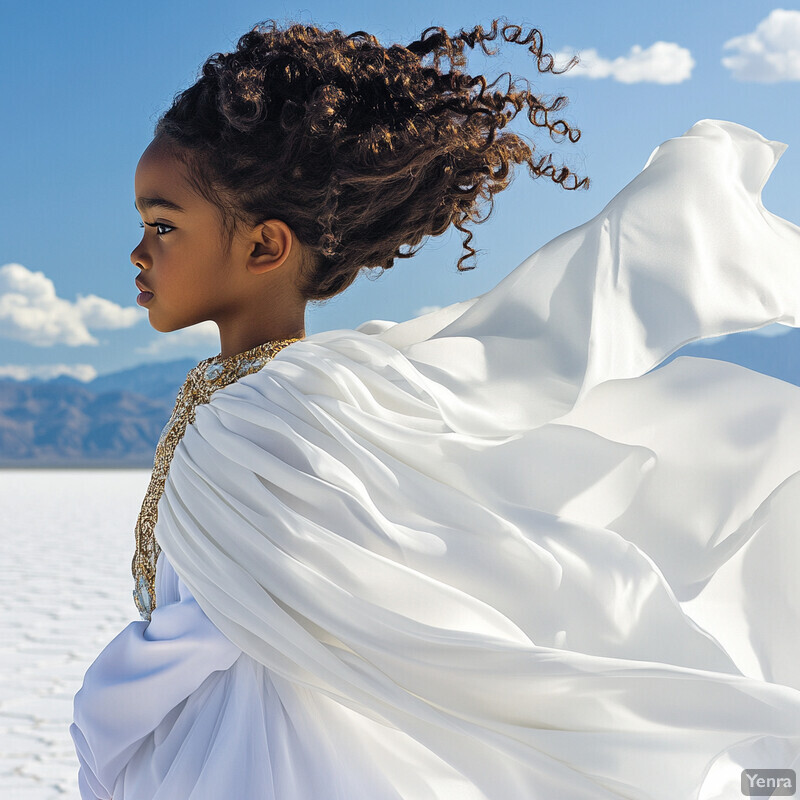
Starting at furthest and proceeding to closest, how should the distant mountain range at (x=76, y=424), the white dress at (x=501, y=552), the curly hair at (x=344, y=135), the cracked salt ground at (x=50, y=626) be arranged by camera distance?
the distant mountain range at (x=76, y=424), the cracked salt ground at (x=50, y=626), the curly hair at (x=344, y=135), the white dress at (x=501, y=552)

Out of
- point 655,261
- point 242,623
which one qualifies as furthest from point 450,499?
point 655,261

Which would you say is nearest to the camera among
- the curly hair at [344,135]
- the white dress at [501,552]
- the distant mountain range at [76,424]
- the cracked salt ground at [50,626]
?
the white dress at [501,552]

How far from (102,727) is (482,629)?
468 millimetres

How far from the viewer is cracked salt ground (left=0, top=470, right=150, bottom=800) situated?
3127 mm

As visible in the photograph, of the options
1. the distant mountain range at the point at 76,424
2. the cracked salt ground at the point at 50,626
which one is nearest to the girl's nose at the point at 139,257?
the cracked salt ground at the point at 50,626

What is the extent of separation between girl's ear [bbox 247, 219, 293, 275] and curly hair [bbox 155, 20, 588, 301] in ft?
0.05

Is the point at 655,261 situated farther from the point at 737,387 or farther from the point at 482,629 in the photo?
the point at 482,629

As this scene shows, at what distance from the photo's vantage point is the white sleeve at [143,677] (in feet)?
3.27

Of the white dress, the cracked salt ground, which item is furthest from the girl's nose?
the cracked salt ground

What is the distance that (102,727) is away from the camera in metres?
1.04

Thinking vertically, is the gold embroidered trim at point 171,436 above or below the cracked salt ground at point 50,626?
above

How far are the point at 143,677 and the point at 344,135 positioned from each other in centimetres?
72

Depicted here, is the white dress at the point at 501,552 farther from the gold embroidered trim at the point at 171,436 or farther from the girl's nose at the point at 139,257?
the girl's nose at the point at 139,257

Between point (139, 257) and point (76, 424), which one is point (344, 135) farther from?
point (76, 424)
